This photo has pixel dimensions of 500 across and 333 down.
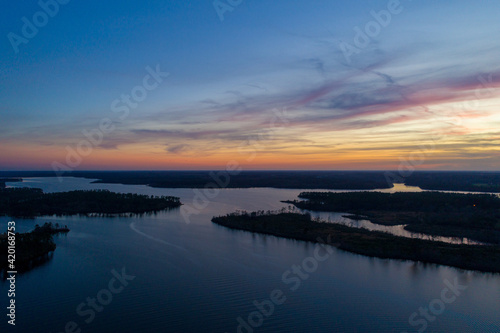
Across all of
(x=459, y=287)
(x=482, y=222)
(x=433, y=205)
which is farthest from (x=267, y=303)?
(x=433, y=205)

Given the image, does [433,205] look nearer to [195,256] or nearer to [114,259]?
[195,256]

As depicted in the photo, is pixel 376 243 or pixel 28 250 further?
pixel 376 243

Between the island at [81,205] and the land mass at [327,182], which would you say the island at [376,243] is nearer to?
the island at [81,205]
